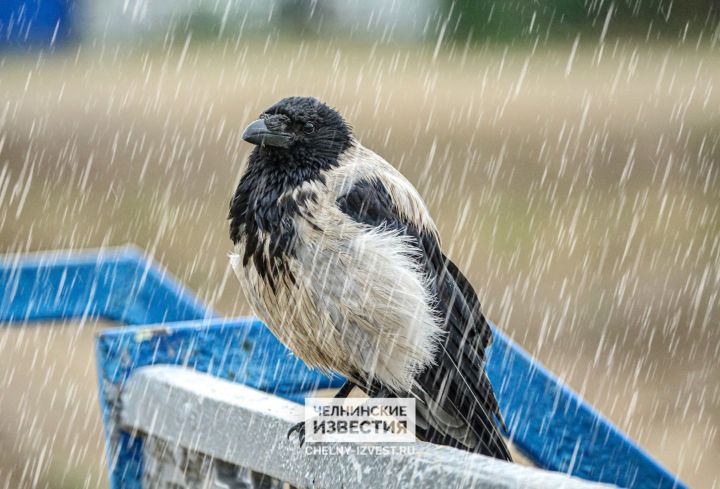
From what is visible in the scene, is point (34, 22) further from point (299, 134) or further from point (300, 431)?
point (300, 431)

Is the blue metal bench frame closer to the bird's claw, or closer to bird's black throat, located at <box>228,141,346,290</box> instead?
bird's black throat, located at <box>228,141,346,290</box>

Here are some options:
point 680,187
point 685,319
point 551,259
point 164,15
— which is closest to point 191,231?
point 551,259

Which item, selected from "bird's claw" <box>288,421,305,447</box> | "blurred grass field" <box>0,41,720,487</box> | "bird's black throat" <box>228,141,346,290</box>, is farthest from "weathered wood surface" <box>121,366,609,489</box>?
"blurred grass field" <box>0,41,720,487</box>

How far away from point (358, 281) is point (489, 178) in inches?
423

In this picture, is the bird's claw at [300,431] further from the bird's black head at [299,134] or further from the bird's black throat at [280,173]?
the bird's black head at [299,134]

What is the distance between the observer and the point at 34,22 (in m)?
18.0

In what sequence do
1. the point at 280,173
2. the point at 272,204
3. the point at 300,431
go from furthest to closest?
the point at 280,173
the point at 272,204
the point at 300,431

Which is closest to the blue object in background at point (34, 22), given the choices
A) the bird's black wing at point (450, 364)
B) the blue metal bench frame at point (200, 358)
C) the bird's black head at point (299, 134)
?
the blue metal bench frame at point (200, 358)

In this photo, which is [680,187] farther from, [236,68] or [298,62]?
[236,68]

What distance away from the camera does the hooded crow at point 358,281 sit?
328 cm

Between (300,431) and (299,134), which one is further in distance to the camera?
(299,134)

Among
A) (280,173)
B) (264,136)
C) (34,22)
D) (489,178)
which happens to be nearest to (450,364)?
(280,173)

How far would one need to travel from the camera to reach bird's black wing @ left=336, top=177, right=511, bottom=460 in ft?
11.0

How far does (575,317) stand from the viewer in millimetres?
10539
